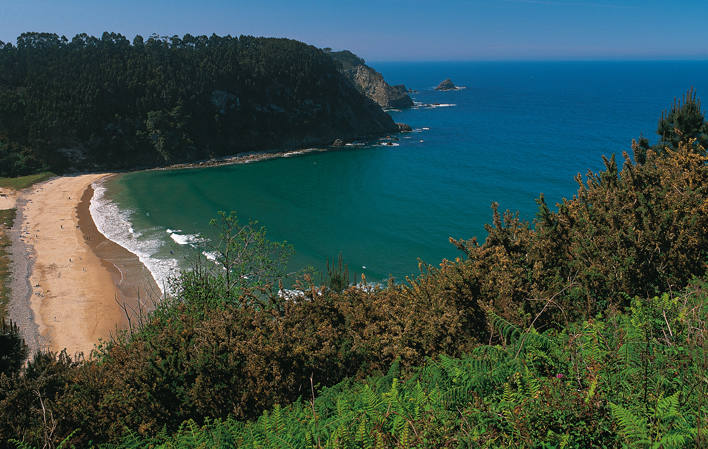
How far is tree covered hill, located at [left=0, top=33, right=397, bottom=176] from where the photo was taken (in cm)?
7069

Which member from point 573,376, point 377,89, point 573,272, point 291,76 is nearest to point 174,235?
point 573,272

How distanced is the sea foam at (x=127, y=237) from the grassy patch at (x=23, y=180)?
11.0m

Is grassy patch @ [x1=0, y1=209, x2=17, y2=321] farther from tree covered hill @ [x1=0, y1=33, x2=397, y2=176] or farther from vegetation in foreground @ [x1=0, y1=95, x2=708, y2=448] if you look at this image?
vegetation in foreground @ [x1=0, y1=95, x2=708, y2=448]

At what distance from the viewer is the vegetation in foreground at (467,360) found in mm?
4789

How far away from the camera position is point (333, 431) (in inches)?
216

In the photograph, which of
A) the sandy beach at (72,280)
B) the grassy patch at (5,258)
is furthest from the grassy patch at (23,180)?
the grassy patch at (5,258)

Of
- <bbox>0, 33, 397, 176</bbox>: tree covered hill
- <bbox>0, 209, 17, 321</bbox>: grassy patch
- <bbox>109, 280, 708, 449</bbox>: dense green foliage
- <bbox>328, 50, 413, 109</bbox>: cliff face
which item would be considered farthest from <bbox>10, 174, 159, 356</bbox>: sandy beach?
<bbox>328, 50, 413, 109</bbox>: cliff face

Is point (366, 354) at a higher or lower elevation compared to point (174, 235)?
higher

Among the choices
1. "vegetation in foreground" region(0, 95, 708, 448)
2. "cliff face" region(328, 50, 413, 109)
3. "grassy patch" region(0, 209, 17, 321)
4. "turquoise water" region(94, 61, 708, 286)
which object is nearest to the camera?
"vegetation in foreground" region(0, 95, 708, 448)

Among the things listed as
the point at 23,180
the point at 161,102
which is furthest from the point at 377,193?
the point at 23,180

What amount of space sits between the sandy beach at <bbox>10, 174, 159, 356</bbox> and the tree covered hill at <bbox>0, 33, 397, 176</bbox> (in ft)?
78.4

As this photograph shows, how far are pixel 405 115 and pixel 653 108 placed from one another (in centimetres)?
7242

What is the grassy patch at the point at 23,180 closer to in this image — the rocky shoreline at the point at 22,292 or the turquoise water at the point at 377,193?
the turquoise water at the point at 377,193

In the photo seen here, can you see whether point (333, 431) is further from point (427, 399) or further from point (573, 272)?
point (573, 272)
